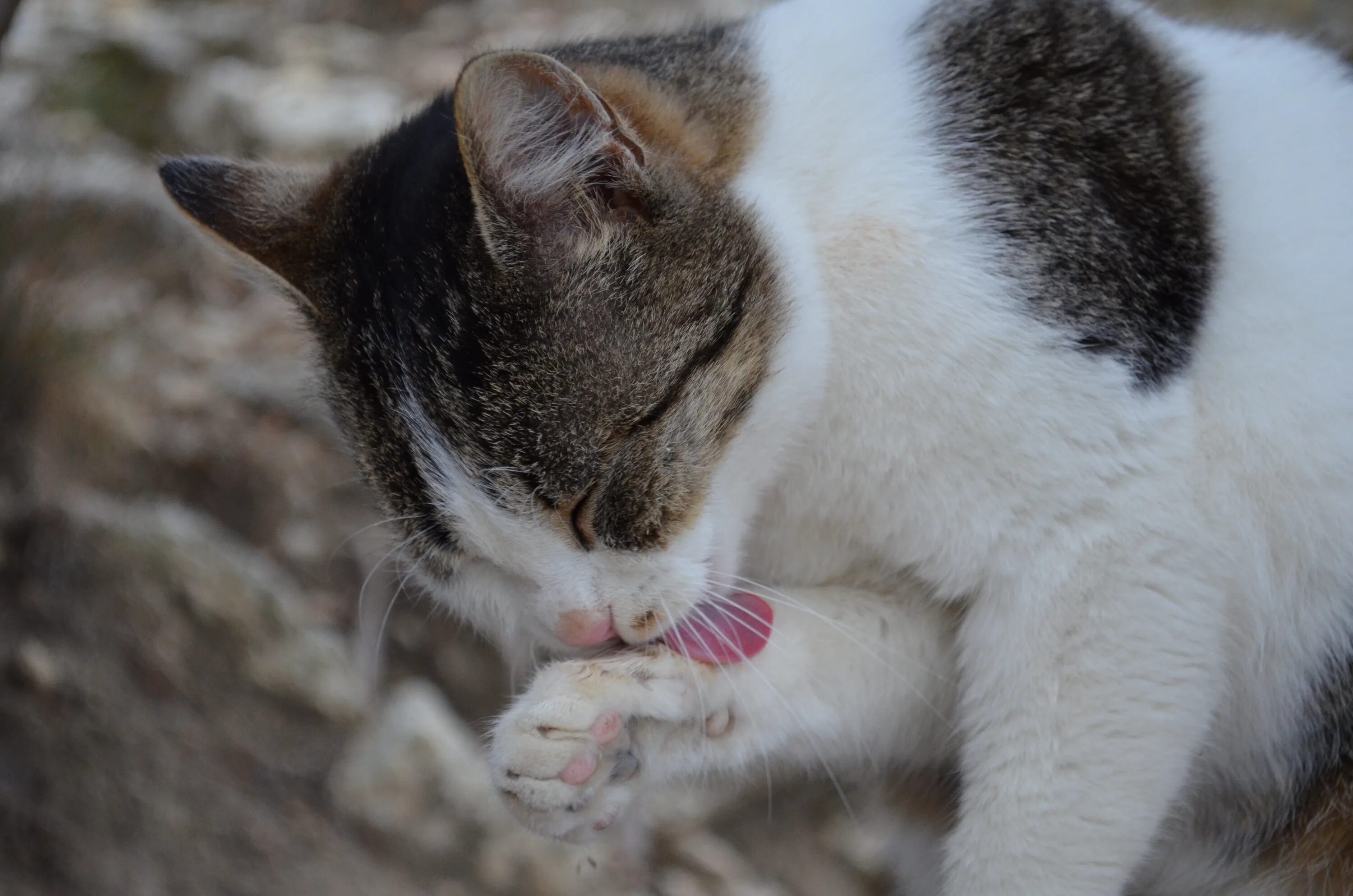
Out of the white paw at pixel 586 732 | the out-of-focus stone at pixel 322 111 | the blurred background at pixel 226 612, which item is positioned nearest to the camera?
the white paw at pixel 586 732

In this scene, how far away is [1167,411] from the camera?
1443mm

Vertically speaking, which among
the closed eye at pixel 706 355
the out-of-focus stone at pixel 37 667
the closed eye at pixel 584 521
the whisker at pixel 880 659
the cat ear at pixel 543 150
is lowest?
the whisker at pixel 880 659

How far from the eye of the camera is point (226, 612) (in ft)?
8.13

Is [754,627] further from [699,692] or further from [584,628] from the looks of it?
[584,628]

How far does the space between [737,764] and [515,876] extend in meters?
0.67

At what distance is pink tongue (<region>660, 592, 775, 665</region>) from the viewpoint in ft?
5.17

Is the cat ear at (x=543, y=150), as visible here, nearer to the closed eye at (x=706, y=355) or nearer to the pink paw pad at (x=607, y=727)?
the closed eye at (x=706, y=355)

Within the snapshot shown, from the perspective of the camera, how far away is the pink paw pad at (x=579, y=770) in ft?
4.97

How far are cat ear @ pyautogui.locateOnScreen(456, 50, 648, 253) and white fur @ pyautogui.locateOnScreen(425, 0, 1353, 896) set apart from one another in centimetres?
23

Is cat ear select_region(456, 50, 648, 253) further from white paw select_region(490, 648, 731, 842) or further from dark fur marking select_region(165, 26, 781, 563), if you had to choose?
white paw select_region(490, 648, 731, 842)

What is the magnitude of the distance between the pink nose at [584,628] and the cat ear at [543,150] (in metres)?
0.47

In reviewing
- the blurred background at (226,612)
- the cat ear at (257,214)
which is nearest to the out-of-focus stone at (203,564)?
the blurred background at (226,612)

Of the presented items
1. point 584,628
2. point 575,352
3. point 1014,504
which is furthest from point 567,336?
point 1014,504

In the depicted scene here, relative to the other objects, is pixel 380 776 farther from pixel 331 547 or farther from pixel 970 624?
pixel 970 624
